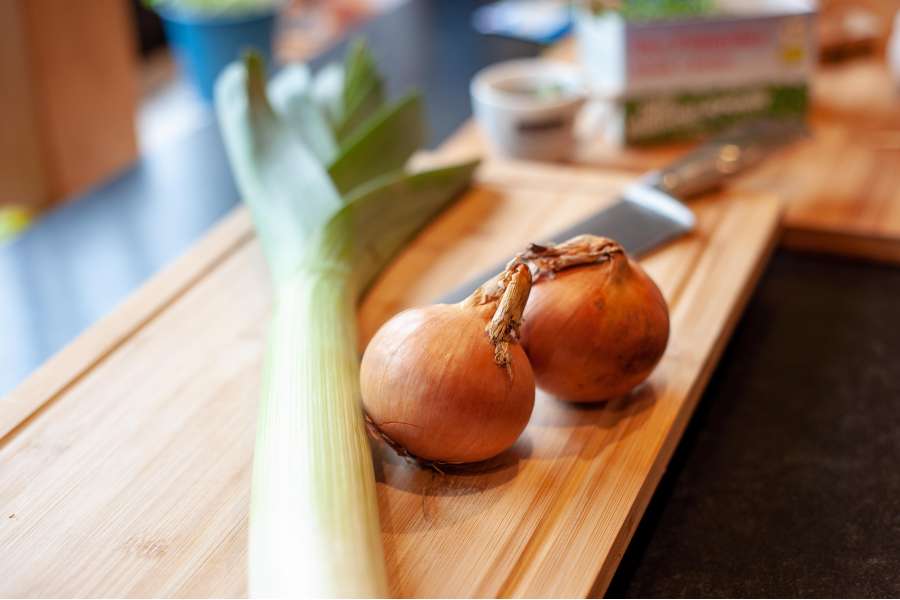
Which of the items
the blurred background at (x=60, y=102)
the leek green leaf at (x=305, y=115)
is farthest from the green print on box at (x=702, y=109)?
the blurred background at (x=60, y=102)

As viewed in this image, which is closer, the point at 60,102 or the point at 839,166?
the point at 839,166

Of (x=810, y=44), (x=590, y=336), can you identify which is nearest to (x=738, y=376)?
(x=590, y=336)

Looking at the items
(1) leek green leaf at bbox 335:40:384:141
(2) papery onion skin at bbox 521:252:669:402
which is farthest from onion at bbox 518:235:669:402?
(1) leek green leaf at bbox 335:40:384:141

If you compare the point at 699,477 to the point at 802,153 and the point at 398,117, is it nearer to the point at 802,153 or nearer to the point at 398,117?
the point at 398,117

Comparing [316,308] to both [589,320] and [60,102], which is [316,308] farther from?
[60,102]

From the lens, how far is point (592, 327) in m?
0.91

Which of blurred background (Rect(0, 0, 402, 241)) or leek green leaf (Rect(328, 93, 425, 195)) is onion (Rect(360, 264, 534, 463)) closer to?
leek green leaf (Rect(328, 93, 425, 195))

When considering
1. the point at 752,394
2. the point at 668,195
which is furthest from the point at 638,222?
the point at 752,394

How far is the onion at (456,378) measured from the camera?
2.76 feet

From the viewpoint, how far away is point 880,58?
2021mm

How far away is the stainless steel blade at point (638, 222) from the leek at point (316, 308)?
0.17 m

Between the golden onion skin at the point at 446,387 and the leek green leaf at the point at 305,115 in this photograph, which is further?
the leek green leaf at the point at 305,115

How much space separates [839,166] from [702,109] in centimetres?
24

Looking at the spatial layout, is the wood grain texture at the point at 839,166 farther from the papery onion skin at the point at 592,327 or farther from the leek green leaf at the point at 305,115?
the papery onion skin at the point at 592,327
